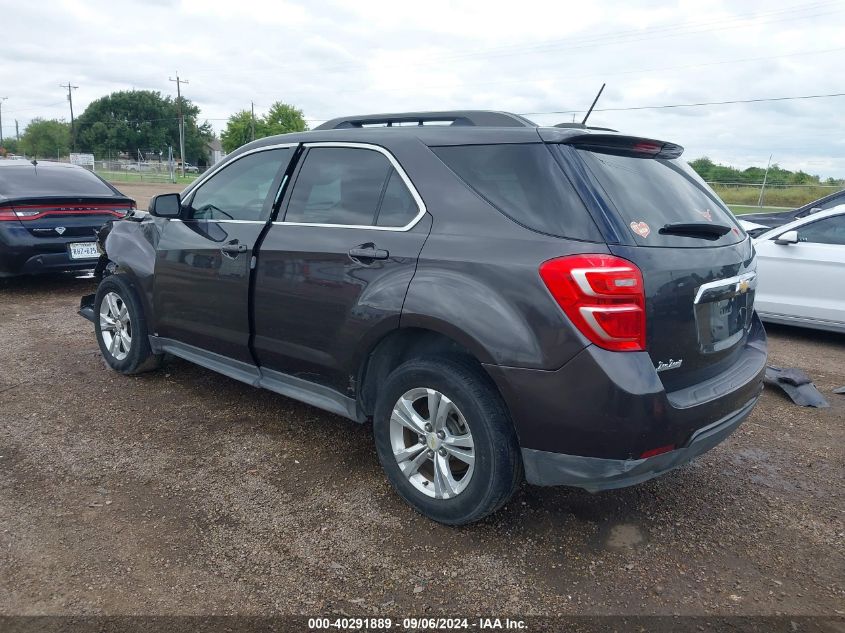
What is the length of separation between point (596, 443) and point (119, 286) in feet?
11.9

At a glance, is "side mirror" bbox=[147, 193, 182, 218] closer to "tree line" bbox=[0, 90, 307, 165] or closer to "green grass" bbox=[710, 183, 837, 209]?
"green grass" bbox=[710, 183, 837, 209]

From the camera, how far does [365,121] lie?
3.78 meters

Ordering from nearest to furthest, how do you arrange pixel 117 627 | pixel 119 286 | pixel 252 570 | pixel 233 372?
pixel 117 627 < pixel 252 570 < pixel 233 372 < pixel 119 286

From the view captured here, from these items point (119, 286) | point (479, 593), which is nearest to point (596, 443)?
point (479, 593)

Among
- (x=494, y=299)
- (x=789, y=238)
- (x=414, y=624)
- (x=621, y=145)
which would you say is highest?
(x=621, y=145)

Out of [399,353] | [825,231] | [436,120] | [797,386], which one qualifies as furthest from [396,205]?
[825,231]

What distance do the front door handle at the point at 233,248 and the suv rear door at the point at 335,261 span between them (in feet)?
0.58

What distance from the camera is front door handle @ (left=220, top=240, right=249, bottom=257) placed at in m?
3.77

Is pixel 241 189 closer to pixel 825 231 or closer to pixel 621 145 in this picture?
pixel 621 145

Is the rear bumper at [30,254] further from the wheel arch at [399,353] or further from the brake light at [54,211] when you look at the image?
the wheel arch at [399,353]

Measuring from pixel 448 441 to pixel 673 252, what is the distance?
1.22 metres

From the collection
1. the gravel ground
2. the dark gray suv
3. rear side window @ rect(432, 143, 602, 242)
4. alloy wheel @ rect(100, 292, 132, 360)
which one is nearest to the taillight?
the dark gray suv

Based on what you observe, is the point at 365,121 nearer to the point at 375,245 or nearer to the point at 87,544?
the point at 375,245

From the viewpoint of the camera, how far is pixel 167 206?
429 cm
